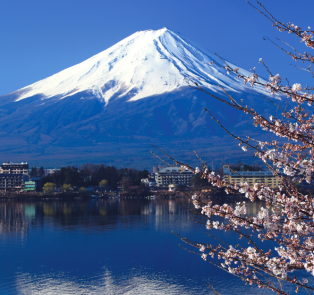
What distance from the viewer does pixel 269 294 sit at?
30.0ft

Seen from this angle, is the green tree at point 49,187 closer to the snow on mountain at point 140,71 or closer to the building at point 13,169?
the building at point 13,169


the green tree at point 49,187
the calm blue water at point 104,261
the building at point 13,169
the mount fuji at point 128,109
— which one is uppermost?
the mount fuji at point 128,109

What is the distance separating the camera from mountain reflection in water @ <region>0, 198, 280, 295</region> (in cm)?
966

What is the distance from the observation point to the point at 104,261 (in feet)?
40.0

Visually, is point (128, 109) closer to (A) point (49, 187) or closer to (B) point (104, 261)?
(A) point (49, 187)

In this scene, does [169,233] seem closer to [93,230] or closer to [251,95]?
[93,230]

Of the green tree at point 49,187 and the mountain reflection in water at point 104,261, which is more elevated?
the green tree at point 49,187

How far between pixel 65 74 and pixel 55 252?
13143cm

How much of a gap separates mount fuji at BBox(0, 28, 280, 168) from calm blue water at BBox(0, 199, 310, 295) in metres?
62.6

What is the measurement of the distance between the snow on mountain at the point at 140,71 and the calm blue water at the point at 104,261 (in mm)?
90871

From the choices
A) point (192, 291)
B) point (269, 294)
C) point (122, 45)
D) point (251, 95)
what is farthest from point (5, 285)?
point (122, 45)

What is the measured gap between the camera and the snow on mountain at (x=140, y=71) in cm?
11738

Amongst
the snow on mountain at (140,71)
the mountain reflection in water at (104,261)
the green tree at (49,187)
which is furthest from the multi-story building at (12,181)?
the snow on mountain at (140,71)

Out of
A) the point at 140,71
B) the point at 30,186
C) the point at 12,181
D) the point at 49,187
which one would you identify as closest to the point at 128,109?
the point at 140,71
